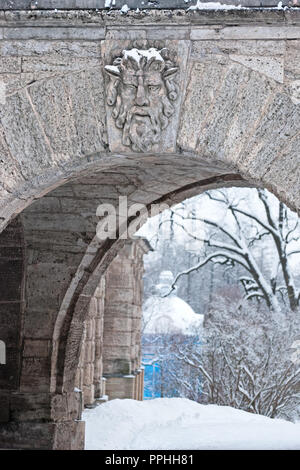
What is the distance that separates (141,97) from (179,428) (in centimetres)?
589

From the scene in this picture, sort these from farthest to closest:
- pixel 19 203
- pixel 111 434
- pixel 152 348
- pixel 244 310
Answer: pixel 152 348
pixel 244 310
pixel 111 434
pixel 19 203

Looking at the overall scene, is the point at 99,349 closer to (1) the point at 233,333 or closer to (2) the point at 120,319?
(2) the point at 120,319

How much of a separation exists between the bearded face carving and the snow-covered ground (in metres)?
4.35

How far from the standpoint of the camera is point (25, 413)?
23.4 ft

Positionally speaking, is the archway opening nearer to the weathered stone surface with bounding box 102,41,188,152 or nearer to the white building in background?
the white building in background

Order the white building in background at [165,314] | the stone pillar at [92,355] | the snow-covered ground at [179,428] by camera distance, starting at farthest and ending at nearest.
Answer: the white building in background at [165,314] → the stone pillar at [92,355] → the snow-covered ground at [179,428]

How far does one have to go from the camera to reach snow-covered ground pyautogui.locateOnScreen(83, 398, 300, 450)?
8.28 meters

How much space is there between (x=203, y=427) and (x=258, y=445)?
129cm

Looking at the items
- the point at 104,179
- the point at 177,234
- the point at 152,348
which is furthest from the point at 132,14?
the point at 177,234

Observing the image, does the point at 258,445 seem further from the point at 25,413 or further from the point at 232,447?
the point at 25,413

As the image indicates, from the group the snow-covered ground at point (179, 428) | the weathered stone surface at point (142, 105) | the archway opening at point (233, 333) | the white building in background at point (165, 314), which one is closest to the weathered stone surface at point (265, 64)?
the weathered stone surface at point (142, 105)

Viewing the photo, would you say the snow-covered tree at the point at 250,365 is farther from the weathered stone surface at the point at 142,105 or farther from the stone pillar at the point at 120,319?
the weathered stone surface at the point at 142,105

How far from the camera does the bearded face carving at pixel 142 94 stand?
4258mm

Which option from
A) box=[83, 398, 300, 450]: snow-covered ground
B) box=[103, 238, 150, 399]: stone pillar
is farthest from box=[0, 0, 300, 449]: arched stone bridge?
box=[103, 238, 150, 399]: stone pillar
